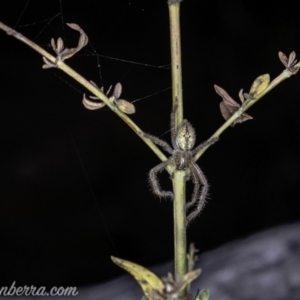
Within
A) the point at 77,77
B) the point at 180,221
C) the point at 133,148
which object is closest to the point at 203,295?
the point at 180,221

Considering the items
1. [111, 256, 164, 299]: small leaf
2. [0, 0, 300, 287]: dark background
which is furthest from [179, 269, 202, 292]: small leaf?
[0, 0, 300, 287]: dark background

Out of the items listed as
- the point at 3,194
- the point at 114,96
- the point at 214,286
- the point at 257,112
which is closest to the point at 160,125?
the point at 257,112

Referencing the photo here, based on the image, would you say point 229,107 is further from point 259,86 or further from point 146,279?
point 146,279

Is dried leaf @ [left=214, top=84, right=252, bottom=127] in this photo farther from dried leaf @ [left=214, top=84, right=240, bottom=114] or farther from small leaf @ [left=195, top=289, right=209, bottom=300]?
small leaf @ [left=195, top=289, right=209, bottom=300]

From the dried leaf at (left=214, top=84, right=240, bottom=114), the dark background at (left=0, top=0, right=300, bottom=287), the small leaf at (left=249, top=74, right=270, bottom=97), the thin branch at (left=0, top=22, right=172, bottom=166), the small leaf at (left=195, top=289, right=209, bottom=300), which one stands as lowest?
the small leaf at (left=195, top=289, right=209, bottom=300)

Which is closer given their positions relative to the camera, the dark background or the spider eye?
the spider eye

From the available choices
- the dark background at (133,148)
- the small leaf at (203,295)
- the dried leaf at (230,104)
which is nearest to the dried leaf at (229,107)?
the dried leaf at (230,104)

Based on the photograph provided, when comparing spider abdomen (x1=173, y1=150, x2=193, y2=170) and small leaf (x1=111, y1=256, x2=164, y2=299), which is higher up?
spider abdomen (x1=173, y1=150, x2=193, y2=170)
